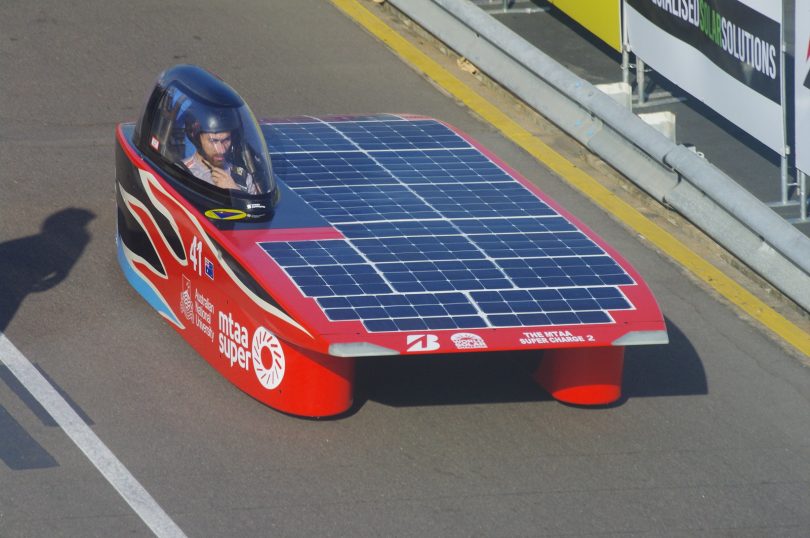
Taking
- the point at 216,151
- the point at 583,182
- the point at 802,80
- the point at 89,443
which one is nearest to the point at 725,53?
the point at 802,80

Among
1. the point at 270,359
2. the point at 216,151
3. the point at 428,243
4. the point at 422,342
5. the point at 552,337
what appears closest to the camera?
the point at 422,342

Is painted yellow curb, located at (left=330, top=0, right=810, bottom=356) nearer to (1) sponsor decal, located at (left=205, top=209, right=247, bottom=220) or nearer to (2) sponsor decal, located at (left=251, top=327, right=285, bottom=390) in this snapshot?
(1) sponsor decal, located at (left=205, top=209, right=247, bottom=220)

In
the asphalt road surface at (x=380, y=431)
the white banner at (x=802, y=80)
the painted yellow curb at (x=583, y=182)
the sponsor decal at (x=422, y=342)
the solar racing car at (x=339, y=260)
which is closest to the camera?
the asphalt road surface at (x=380, y=431)

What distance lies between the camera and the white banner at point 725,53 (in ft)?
40.3

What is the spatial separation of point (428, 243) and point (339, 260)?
28.9 inches

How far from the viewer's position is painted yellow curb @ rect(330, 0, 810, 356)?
11.9m

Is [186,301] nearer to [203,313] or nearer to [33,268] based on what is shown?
[203,313]

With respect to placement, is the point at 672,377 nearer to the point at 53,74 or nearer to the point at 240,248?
the point at 240,248

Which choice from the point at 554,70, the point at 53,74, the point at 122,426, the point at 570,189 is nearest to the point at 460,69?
the point at 554,70

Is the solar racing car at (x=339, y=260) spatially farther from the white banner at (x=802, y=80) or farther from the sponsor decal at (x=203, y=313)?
the white banner at (x=802, y=80)

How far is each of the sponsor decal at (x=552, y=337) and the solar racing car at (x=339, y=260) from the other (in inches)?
0.6

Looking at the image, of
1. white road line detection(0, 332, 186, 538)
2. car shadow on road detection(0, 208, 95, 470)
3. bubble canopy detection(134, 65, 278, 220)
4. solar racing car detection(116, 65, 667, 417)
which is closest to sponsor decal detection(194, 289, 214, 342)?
solar racing car detection(116, 65, 667, 417)

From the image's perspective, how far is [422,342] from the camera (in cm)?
916

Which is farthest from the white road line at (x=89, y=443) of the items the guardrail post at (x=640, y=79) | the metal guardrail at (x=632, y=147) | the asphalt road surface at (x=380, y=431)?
the guardrail post at (x=640, y=79)
